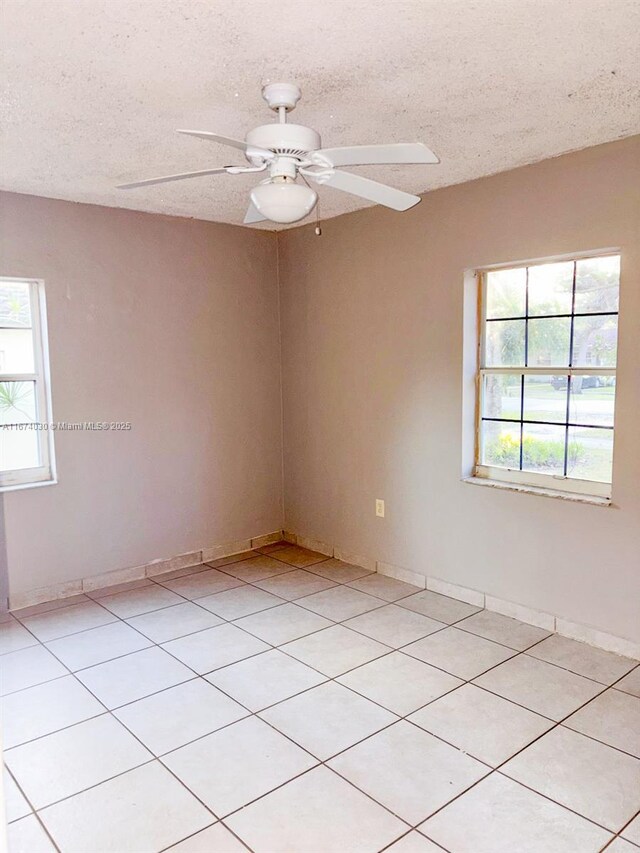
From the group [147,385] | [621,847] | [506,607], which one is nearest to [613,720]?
[621,847]

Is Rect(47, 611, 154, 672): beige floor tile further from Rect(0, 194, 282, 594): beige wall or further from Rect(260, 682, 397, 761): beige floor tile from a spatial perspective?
Rect(260, 682, 397, 761): beige floor tile

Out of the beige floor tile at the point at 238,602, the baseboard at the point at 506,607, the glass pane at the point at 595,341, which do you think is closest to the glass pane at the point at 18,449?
the beige floor tile at the point at 238,602

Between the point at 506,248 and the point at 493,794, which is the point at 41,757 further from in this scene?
the point at 506,248

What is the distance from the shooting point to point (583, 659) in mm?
2881

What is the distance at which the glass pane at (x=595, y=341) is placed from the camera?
2975 millimetres

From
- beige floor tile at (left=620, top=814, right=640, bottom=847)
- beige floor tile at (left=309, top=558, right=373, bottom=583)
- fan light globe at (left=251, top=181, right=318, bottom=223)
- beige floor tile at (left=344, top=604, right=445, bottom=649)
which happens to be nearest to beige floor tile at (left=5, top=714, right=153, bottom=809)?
beige floor tile at (left=344, top=604, right=445, bottom=649)

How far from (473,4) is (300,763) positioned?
241cm

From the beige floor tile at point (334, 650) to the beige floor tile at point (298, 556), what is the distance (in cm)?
107

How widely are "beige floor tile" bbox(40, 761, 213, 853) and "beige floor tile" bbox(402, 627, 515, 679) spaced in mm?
1296

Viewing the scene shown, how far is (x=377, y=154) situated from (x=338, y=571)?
2.84m

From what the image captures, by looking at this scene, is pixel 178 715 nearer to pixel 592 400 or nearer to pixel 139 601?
pixel 139 601

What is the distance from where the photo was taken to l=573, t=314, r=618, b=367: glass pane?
2.97 meters

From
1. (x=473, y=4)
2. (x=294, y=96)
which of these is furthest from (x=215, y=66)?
(x=473, y=4)

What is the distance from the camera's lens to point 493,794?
201 centimetres
